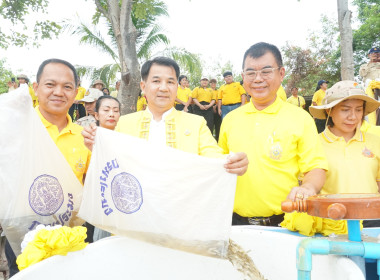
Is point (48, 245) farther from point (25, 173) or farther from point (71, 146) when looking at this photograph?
point (71, 146)

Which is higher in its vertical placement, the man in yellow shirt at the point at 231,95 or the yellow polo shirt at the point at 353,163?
the man in yellow shirt at the point at 231,95

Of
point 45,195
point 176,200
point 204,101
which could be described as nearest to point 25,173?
point 45,195

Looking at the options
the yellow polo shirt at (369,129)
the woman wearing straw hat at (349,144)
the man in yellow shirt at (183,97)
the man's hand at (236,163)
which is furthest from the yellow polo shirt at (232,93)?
the man's hand at (236,163)

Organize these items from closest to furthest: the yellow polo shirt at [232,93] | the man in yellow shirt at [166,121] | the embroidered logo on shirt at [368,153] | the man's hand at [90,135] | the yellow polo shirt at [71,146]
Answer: the man's hand at [90,135] → the man in yellow shirt at [166,121] → the yellow polo shirt at [71,146] → the embroidered logo on shirt at [368,153] → the yellow polo shirt at [232,93]

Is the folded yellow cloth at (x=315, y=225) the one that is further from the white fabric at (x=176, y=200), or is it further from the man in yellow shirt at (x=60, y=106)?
the man in yellow shirt at (x=60, y=106)

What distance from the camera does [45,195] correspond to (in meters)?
1.68

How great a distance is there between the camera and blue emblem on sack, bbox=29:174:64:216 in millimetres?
1636

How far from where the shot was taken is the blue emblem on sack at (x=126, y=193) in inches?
59.9

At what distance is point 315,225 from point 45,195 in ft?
4.22

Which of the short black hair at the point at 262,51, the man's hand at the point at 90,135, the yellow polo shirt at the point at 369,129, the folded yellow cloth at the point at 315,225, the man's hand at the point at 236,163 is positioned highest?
the short black hair at the point at 262,51

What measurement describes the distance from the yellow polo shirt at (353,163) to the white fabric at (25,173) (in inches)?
60.0

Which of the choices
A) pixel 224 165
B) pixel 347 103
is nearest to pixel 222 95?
pixel 347 103

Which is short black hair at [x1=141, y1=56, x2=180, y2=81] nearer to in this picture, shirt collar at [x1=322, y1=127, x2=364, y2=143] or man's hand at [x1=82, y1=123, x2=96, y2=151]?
man's hand at [x1=82, y1=123, x2=96, y2=151]

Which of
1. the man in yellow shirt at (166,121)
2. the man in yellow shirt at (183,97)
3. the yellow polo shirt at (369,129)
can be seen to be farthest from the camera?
the man in yellow shirt at (183,97)
